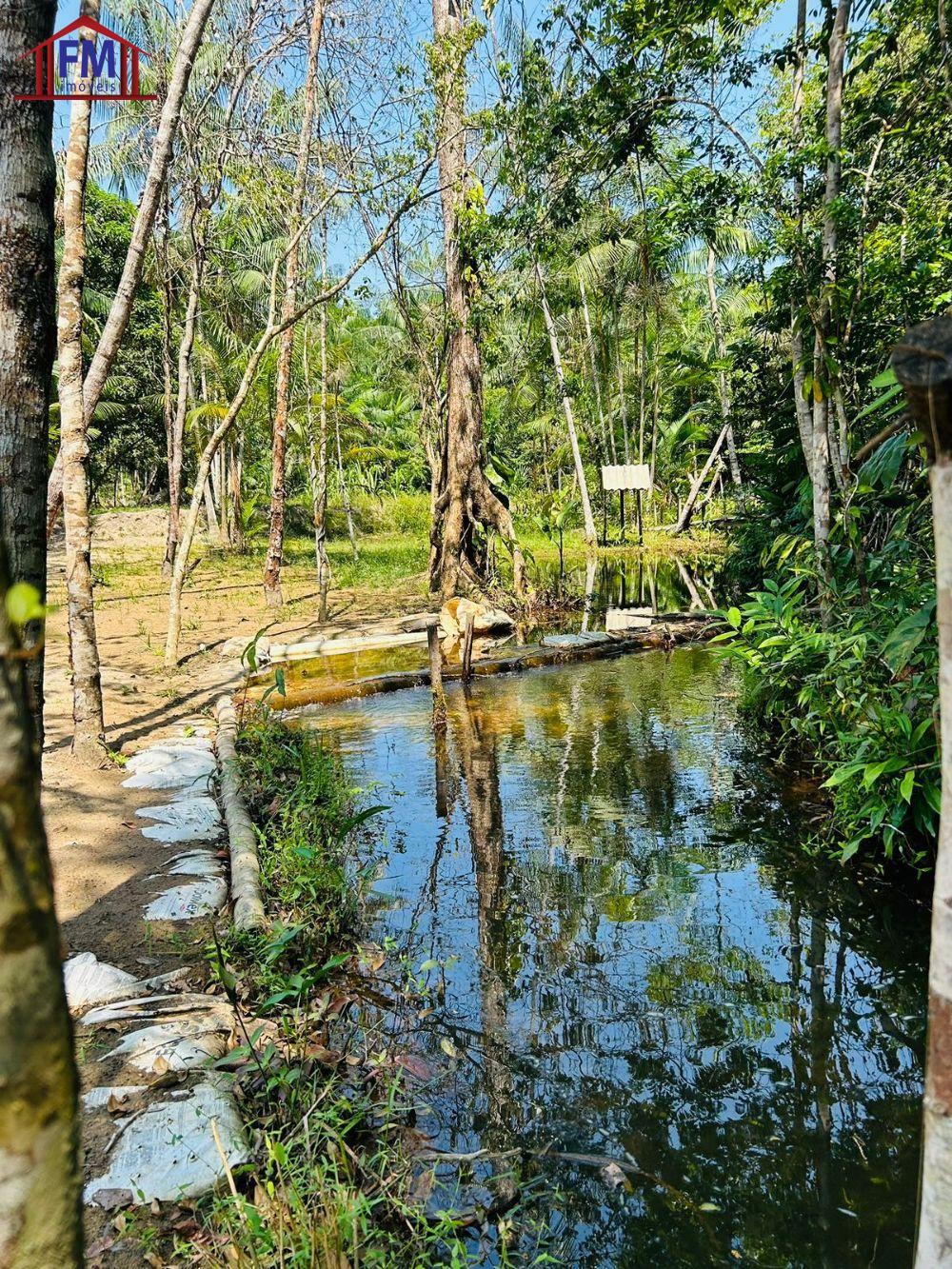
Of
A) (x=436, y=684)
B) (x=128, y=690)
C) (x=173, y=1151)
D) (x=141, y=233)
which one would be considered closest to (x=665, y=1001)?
(x=173, y=1151)

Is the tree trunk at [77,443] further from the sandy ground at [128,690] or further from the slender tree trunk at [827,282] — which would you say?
the slender tree trunk at [827,282]

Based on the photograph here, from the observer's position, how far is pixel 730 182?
21.6 feet

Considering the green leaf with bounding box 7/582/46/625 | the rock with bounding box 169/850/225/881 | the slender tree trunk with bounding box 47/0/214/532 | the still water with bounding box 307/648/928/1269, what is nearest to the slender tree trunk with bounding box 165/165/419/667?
the slender tree trunk with bounding box 47/0/214/532

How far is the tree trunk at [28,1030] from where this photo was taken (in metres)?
0.84

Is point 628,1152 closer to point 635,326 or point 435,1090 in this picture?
point 435,1090

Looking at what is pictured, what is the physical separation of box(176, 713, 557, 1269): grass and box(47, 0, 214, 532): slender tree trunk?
3167mm

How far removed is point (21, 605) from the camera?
2.87 feet

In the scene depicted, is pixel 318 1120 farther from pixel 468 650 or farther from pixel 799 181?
pixel 468 650

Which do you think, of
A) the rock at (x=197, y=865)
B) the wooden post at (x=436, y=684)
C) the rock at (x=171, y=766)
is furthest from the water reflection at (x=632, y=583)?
the rock at (x=197, y=865)

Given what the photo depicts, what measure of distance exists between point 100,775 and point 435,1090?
356 cm

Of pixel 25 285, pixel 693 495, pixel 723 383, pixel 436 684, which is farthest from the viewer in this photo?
pixel 693 495

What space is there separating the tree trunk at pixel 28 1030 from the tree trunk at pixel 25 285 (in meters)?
2.20

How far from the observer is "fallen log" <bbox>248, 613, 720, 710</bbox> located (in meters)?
8.95

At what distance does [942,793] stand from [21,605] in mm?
1045
